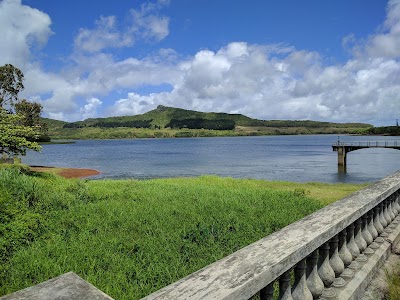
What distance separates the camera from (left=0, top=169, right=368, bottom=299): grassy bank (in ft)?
20.3

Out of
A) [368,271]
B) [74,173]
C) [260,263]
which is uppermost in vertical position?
[260,263]

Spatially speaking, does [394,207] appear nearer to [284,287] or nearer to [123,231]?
[284,287]

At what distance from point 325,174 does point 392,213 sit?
5936cm

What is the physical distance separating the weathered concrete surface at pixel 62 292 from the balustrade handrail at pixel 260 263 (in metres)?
0.34

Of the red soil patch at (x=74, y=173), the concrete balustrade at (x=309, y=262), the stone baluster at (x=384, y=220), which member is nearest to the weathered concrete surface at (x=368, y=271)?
the concrete balustrade at (x=309, y=262)

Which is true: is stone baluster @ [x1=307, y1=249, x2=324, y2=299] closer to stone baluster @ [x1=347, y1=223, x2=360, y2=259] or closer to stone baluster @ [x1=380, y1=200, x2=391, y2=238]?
stone baluster @ [x1=347, y1=223, x2=360, y2=259]

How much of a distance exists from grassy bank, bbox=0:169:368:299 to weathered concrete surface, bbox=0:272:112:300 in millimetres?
3374

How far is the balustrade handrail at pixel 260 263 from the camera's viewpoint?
7.46ft

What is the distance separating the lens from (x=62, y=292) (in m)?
2.08

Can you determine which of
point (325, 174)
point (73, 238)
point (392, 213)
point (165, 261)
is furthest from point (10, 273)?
point (325, 174)

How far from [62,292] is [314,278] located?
2.63 m

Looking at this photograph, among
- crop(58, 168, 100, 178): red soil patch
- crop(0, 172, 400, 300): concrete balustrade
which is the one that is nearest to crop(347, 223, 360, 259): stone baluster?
crop(0, 172, 400, 300): concrete balustrade

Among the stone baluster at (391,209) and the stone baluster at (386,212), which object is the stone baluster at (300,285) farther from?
the stone baluster at (391,209)

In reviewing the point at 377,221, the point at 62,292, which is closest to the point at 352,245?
the point at 377,221
